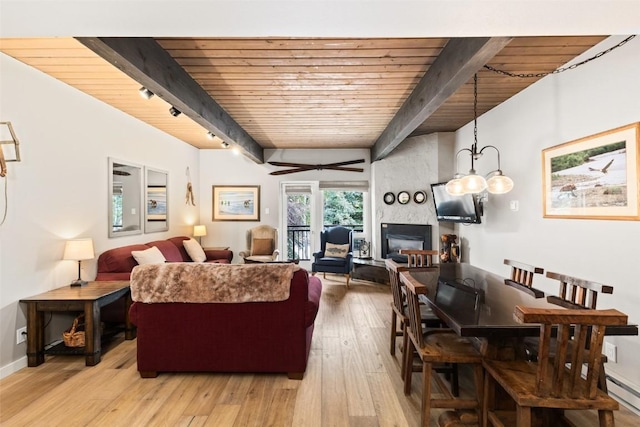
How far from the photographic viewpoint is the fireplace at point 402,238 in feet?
18.0

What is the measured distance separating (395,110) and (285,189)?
3270mm

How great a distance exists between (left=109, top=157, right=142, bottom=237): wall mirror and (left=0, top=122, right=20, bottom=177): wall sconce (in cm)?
115

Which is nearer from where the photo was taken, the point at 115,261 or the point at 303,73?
the point at 303,73

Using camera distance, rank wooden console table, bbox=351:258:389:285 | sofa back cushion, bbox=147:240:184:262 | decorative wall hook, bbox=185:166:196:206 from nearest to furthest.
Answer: sofa back cushion, bbox=147:240:184:262, wooden console table, bbox=351:258:389:285, decorative wall hook, bbox=185:166:196:206

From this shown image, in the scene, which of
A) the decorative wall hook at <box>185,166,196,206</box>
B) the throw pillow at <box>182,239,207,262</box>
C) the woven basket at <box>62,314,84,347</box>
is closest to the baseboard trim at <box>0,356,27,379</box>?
the woven basket at <box>62,314,84,347</box>

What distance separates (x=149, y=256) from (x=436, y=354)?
3558 millimetres

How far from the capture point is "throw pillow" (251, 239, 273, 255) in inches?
235

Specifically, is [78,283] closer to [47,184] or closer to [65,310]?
[65,310]

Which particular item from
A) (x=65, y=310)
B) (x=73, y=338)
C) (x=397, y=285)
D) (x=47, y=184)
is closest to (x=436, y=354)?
(x=397, y=285)

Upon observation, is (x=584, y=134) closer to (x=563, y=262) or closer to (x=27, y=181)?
(x=563, y=262)

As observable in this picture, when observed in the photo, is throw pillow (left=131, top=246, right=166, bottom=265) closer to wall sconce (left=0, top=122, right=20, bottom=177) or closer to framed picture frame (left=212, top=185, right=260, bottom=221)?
wall sconce (left=0, top=122, right=20, bottom=177)

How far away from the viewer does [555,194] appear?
2.88m

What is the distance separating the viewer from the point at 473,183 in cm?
256

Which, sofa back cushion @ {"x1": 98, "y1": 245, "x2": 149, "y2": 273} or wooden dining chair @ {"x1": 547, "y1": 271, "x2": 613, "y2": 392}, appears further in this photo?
sofa back cushion @ {"x1": 98, "y1": 245, "x2": 149, "y2": 273}
